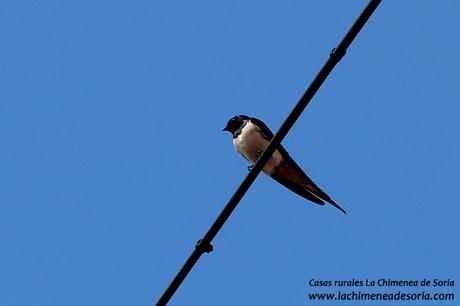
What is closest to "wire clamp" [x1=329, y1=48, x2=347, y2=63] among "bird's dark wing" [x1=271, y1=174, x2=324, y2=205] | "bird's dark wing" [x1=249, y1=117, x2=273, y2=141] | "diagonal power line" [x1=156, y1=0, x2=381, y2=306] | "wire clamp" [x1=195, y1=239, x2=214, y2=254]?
"diagonal power line" [x1=156, y1=0, x2=381, y2=306]

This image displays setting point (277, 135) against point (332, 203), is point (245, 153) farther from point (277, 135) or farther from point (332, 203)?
point (277, 135)

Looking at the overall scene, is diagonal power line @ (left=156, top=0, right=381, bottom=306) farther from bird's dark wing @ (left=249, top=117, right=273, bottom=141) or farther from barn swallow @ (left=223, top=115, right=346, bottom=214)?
bird's dark wing @ (left=249, top=117, right=273, bottom=141)

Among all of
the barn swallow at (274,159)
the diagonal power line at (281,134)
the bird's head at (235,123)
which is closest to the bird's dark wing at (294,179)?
the barn swallow at (274,159)

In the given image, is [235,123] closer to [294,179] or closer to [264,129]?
[264,129]

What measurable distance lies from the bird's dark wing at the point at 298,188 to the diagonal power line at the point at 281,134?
8.96 feet

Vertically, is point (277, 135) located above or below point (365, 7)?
below

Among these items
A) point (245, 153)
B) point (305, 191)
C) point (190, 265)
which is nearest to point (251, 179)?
point (190, 265)

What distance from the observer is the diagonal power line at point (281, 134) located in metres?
3.58

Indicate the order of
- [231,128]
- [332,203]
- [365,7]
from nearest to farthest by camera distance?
[365,7], [332,203], [231,128]

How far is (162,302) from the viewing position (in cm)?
366

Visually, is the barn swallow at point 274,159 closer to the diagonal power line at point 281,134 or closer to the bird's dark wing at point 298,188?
the bird's dark wing at point 298,188

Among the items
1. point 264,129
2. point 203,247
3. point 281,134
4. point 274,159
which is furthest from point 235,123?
point 203,247

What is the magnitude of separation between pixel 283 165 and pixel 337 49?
3.47m

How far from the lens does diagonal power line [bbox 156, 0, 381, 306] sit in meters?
3.58
